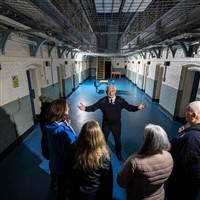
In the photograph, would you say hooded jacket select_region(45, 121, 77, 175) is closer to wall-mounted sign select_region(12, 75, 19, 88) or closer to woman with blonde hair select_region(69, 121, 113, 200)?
woman with blonde hair select_region(69, 121, 113, 200)

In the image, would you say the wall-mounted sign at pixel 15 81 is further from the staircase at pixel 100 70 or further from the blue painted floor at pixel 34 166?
the staircase at pixel 100 70

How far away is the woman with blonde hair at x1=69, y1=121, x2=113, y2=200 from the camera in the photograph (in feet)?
3.96

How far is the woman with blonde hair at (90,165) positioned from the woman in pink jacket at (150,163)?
0.20 meters

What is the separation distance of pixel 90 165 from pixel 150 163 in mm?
518

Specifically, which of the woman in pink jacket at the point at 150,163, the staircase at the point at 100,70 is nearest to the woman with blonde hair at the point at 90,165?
the woman in pink jacket at the point at 150,163

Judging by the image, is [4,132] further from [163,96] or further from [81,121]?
[163,96]

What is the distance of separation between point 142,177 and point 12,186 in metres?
2.37

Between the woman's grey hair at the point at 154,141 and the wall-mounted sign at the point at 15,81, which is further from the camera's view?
the wall-mounted sign at the point at 15,81

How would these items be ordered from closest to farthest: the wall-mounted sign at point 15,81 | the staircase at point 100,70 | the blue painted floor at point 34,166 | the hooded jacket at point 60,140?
the hooded jacket at point 60,140, the blue painted floor at point 34,166, the wall-mounted sign at point 15,81, the staircase at point 100,70

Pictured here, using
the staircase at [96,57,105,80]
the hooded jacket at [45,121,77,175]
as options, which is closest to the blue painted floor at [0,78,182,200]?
the hooded jacket at [45,121,77,175]

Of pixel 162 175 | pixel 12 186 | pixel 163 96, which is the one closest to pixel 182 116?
pixel 163 96

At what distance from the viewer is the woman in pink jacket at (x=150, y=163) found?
3.90 ft

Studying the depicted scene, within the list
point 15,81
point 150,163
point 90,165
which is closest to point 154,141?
point 150,163

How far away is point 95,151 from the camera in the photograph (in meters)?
1.22
